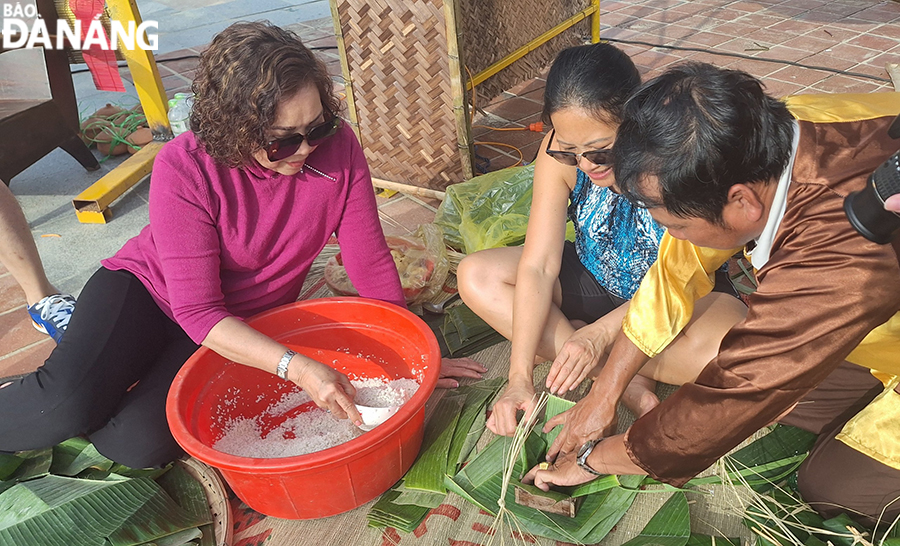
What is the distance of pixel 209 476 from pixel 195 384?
26 centimetres

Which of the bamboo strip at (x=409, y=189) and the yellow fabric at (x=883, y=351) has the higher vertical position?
the yellow fabric at (x=883, y=351)

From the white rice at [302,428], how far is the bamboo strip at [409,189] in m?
1.25

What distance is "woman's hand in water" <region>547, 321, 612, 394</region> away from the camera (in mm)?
1742

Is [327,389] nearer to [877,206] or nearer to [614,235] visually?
[614,235]

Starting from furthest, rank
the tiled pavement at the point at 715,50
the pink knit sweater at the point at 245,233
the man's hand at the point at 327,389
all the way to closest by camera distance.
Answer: the tiled pavement at the point at 715,50 → the pink knit sweater at the point at 245,233 → the man's hand at the point at 327,389

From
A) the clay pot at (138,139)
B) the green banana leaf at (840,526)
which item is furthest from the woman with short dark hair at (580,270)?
the clay pot at (138,139)

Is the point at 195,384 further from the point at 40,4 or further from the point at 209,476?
the point at 40,4

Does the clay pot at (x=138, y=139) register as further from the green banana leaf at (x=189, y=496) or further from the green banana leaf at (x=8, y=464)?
the green banana leaf at (x=189, y=496)

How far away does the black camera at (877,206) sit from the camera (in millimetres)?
832

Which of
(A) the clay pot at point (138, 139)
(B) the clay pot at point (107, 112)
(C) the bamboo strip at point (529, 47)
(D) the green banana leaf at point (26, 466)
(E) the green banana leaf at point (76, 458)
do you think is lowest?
(E) the green banana leaf at point (76, 458)

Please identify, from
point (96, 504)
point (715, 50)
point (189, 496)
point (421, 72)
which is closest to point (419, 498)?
point (189, 496)

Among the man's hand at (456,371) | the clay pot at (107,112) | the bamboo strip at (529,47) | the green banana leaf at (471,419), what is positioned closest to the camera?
the green banana leaf at (471,419)

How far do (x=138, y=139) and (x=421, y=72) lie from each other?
1847 mm

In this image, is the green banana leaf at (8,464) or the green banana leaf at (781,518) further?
the green banana leaf at (8,464)
